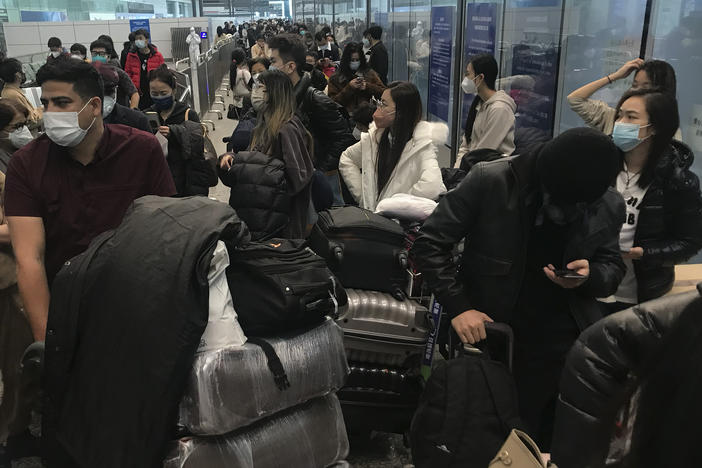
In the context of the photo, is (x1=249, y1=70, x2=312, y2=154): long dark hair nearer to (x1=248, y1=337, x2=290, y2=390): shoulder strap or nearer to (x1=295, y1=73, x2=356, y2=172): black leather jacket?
(x1=295, y1=73, x2=356, y2=172): black leather jacket

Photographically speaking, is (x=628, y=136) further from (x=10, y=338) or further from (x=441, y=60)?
(x=441, y=60)

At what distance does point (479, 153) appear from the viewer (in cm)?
374

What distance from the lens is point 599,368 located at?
1.52m

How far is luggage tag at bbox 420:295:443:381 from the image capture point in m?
2.88

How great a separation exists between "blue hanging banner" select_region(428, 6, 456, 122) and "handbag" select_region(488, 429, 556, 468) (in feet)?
22.1

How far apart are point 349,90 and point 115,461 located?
219 inches

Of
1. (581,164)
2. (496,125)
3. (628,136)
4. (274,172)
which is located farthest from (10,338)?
(496,125)

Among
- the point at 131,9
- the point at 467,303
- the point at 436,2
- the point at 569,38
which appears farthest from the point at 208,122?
the point at 131,9

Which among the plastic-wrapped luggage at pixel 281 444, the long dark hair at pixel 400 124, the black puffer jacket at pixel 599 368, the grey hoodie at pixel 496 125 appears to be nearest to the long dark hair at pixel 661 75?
the grey hoodie at pixel 496 125

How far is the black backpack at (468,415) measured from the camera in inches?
82.6

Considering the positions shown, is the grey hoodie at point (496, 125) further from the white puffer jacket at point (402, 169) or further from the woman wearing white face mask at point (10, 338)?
the woman wearing white face mask at point (10, 338)

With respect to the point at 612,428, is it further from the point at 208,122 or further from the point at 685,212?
the point at 208,122

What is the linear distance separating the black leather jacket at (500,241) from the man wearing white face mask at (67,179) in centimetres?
120

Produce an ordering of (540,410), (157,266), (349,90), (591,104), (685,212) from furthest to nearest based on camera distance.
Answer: (349,90), (591,104), (685,212), (540,410), (157,266)
